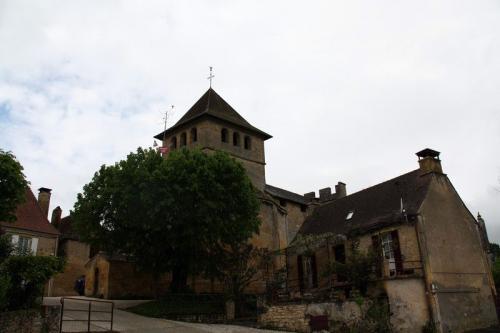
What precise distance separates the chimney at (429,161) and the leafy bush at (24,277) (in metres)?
16.6

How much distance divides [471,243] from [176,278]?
14.1 metres

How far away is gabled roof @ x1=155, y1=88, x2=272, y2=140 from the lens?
98.9 feet

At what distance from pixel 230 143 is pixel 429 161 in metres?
13.8

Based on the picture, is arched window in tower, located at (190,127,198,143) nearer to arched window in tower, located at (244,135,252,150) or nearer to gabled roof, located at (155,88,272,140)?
gabled roof, located at (155,88,272,140)

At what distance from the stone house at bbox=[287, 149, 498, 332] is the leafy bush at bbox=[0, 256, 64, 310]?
10294mm

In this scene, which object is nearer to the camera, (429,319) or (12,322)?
(12,322)

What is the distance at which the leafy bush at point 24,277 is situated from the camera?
1373 centimetres

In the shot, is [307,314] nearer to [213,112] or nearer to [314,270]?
[314,270]

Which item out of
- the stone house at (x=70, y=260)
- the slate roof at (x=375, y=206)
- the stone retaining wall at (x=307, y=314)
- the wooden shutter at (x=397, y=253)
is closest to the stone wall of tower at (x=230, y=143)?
the slate roof at (x=375, y=206)

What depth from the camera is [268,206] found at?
2922 cm

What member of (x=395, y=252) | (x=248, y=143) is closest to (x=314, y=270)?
(x=395, y=252)

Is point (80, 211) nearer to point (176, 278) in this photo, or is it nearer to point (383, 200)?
point (176, 278)

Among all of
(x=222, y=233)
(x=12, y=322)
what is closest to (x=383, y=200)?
(x=222, y=233)

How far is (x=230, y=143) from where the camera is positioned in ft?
99.2
